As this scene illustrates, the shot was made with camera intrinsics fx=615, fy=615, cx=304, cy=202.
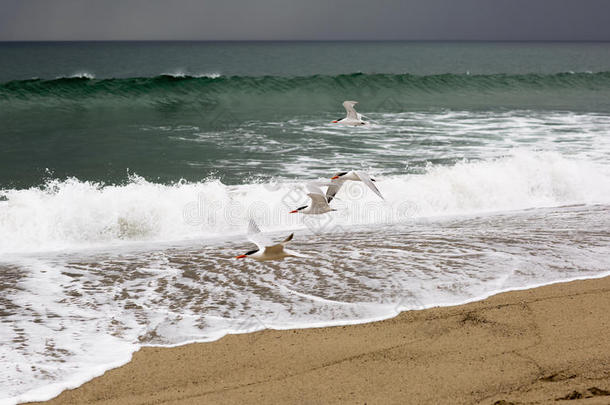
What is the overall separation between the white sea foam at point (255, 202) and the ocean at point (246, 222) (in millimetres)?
32

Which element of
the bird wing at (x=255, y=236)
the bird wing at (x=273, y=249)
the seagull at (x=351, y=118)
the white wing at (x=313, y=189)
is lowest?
the bird wing at (x=273, y=249)

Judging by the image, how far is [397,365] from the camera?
14.6 ft

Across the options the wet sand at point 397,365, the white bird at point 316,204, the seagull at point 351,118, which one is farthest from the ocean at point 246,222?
the seagull at point 351,118

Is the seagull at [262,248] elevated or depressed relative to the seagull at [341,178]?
depressed

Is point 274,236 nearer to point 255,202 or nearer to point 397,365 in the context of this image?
point 255,202

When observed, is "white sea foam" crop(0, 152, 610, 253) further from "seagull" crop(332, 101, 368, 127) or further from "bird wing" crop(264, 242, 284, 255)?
"bird wing" crop(264, 242, 284, 255)

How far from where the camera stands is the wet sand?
4.08 m

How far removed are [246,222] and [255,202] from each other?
66cm

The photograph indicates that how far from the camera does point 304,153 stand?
1426 centimetres

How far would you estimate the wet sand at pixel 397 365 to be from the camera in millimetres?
4082

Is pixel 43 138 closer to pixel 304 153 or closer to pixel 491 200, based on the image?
pixel 304 153

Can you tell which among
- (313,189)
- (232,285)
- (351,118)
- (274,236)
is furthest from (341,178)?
(351,118)

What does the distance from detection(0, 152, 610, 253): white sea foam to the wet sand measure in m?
4.10

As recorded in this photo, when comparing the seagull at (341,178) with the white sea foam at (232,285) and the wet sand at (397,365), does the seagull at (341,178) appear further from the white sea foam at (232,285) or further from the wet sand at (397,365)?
the wet sand at (397,365)
